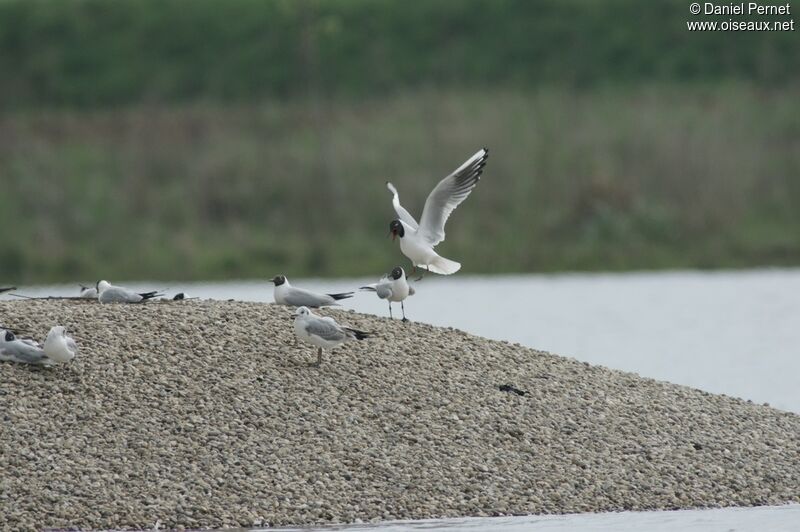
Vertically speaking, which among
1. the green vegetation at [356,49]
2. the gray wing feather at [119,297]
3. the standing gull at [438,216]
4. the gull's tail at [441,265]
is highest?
the green vegetation at [356,49]

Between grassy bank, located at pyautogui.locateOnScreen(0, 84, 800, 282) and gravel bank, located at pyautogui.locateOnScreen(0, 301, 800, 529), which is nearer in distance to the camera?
gravel bank, located at pyautogui.locateOnScreen(0, 301, 800, 529)

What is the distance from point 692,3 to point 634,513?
3502cm

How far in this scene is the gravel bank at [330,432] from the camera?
1102 centimetres

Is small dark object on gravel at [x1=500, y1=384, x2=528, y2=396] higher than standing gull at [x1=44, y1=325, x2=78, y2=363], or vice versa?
standing gull at [x1=44, y1=325, x2=78, y2=363]

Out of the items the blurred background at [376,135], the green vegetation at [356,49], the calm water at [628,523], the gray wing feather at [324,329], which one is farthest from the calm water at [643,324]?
the green vegetation at [356,49]

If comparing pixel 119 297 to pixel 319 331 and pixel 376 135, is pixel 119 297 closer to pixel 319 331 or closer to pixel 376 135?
pixel 319 331

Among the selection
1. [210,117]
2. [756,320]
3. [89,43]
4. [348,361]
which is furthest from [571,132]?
[348,361]

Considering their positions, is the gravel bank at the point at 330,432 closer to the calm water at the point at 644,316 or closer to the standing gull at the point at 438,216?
the standing gull at the point at 438,216

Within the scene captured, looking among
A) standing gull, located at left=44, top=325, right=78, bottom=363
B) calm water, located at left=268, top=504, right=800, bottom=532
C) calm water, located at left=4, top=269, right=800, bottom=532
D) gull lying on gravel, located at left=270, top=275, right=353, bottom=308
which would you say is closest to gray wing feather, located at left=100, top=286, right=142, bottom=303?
gull lying on gravel, located at left=270, top=275, right=353, bottom=308

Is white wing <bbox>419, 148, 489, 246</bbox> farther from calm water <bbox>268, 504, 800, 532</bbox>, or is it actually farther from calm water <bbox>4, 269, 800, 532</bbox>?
calm water <bbox>268, 504, 800, 532</bbox>

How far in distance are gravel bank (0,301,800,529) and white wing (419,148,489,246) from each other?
42.8 inches

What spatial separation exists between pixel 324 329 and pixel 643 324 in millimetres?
12798

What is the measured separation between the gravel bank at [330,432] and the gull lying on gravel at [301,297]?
15cm

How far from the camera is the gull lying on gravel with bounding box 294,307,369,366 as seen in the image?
12.8 metres
